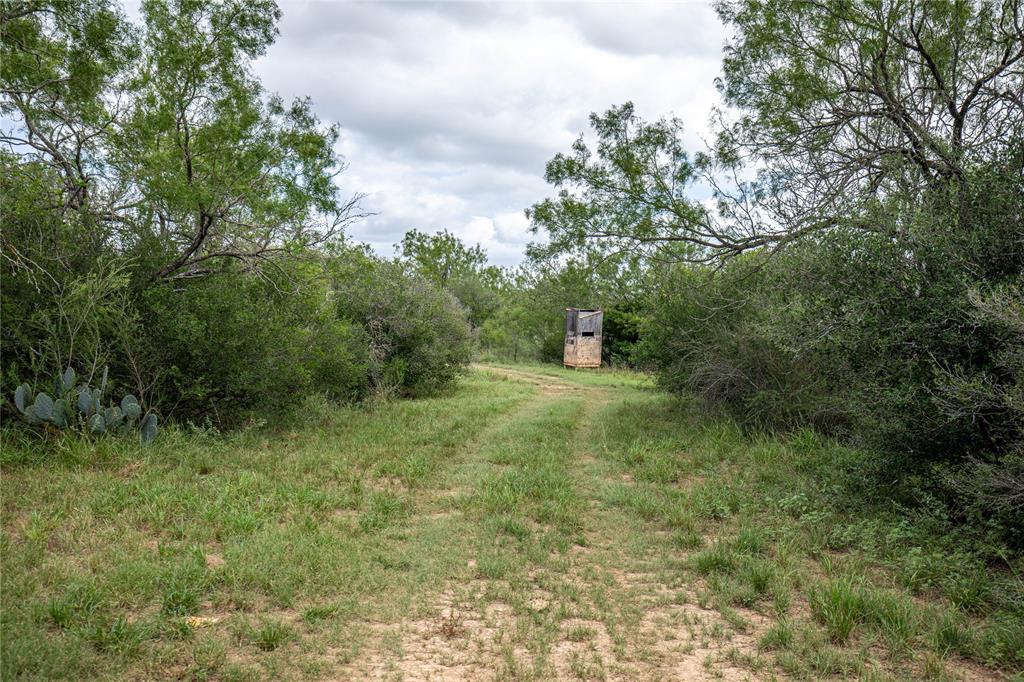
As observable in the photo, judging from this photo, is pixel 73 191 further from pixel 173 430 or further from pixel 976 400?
pixel 976 400

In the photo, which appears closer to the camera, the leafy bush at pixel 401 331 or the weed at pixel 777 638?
the weed at pixel 777 638

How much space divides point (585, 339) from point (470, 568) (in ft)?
83.6

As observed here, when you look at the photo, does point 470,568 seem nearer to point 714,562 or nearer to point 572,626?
point 572,626

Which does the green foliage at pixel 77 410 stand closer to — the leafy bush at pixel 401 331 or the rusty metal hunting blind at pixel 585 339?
the leafy bush at pixel 401 331

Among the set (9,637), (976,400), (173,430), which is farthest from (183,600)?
(976,400)

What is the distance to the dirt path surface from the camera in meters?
3.85

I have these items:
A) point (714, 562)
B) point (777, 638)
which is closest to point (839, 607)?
point (777, 638)

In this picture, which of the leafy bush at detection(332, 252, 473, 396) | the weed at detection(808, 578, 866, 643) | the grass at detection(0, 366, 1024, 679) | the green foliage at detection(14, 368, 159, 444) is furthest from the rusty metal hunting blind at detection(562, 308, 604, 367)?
the weed at detection(808, 578, 866, 643)

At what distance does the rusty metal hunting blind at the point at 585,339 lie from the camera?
30406mm

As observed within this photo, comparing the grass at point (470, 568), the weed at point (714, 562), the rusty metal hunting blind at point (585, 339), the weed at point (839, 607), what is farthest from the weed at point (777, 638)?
the rusty metal hunting blind at point (585, 339)

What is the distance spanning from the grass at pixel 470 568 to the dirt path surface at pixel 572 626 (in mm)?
22

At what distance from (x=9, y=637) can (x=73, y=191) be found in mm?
6996

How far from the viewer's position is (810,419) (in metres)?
10.8

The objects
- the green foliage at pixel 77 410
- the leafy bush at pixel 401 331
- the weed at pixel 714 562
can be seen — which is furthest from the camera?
the leafy bush at pixel 401 331
